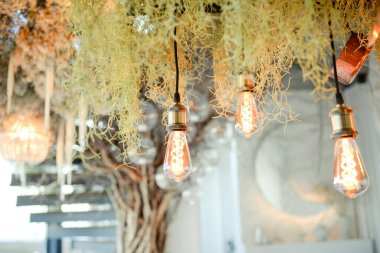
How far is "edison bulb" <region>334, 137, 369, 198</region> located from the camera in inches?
33.1

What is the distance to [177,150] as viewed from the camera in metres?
0.97

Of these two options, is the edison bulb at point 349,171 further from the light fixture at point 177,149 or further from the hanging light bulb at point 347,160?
the light fixture at point 177,149

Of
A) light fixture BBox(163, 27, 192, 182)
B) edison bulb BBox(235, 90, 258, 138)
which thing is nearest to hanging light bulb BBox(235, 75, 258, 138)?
edison bulb BBox(235, 90, 258, 138)

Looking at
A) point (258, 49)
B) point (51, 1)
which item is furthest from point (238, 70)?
point (51, 1)

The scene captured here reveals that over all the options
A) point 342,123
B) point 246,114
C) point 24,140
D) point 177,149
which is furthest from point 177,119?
point 24,140

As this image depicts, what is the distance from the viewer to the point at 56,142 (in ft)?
7.48

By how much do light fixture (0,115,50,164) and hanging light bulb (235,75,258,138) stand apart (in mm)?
1388

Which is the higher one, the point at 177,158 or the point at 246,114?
the point at 246,114

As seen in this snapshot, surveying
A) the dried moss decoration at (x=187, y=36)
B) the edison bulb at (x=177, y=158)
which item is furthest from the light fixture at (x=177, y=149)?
the dried moss decoration at (x=187, y=36)

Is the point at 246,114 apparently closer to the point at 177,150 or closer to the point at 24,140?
the point at 177,150

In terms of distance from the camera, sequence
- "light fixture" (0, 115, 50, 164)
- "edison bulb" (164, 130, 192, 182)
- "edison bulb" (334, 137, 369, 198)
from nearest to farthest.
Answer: "edison bulb" (334, 137, 369, 198) < "edison bulb" (164, 130, 192, 182) < "light fixture" (0, 115, 50, 164)

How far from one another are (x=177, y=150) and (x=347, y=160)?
0.37 metres

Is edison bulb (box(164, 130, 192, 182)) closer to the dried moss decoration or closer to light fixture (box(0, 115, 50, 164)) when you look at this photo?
the dried moss decoration

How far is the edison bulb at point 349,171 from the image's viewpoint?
84cm
